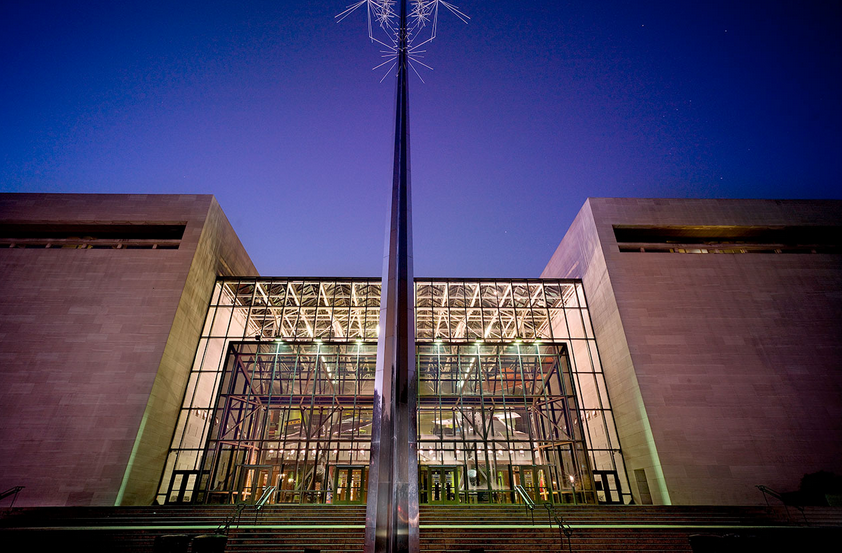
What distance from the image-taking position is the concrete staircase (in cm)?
1196

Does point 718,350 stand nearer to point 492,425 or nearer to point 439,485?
point 492,425

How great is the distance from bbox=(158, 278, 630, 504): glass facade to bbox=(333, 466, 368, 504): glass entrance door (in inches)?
3.3

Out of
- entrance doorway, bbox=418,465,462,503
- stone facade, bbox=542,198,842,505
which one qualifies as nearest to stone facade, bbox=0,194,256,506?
entrance doorway, bbox=418,465,462,503

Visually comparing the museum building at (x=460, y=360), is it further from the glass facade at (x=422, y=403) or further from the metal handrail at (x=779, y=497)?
the metal handrail at (x=779, y=497)

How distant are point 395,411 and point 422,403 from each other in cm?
1955

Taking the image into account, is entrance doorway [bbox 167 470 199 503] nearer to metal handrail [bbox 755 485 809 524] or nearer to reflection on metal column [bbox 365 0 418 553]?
reflection on metal column [bbox 365 0 418 553]

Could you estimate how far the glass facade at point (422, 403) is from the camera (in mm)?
21359

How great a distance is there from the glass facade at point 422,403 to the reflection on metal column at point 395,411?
51.9ft

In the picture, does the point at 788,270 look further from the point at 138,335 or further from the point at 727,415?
Result: the point at 138,335

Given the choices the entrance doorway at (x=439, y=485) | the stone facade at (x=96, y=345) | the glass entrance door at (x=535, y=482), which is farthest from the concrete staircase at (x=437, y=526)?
the entrance doorway at (x=439, y=485)

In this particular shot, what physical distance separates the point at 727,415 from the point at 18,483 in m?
31.2

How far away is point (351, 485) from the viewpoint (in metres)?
21.8

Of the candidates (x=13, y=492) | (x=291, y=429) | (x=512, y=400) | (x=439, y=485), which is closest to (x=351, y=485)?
(x=439, y=485)

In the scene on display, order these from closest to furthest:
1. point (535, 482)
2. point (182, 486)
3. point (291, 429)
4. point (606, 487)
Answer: point (535, 482) → point (606, 487) → point (182, 486) → point (291, 429)
